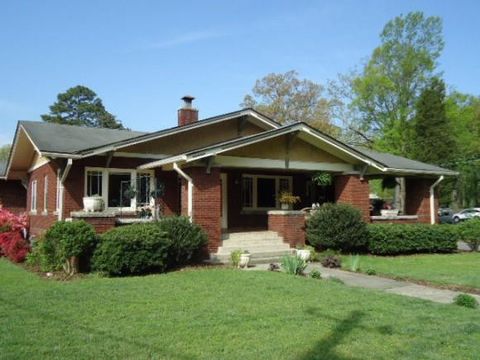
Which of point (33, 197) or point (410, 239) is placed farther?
point (33, 197)

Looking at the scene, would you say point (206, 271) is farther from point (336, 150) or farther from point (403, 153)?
point (403, 153)

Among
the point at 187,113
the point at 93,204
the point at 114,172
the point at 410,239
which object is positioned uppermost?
the point at 187,113

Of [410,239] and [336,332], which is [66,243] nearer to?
[336,332]

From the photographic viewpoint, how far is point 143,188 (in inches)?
643

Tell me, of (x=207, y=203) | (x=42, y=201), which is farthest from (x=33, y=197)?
(x=207, y=203)

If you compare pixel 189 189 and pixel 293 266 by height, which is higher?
pixel 189 189

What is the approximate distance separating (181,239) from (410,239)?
8468 millimetres

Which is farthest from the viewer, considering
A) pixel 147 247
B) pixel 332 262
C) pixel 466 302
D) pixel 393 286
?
pixel 332 262

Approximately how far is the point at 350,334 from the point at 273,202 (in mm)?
13940

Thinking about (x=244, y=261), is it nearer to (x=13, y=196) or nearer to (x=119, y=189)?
(x=119, y=189)

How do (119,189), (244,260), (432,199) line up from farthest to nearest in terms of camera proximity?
(432,199) < (119,189) < (244,260)

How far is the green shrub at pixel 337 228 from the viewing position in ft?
50.0

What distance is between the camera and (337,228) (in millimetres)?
15227

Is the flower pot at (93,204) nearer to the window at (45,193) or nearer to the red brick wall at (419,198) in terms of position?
the window at (45,193)
